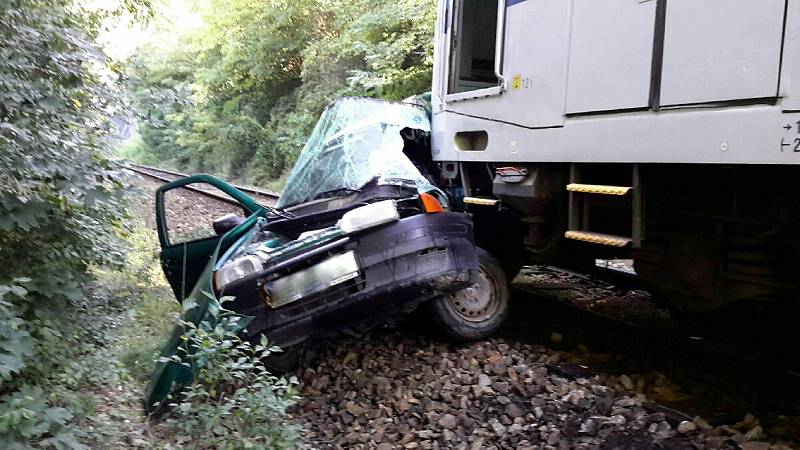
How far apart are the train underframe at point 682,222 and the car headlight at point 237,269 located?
6.59 ft

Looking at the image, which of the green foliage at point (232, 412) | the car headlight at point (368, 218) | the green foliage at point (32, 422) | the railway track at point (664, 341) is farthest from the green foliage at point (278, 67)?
the green foliage at point (32, 422)

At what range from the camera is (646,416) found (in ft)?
11.7

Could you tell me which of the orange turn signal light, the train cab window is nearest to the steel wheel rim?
the orange turn signal light

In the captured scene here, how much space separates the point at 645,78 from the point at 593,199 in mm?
1035

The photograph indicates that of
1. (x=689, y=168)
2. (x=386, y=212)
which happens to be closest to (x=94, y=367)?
(x=386, y=212)

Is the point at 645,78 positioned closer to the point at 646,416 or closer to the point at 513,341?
the point at 646,416

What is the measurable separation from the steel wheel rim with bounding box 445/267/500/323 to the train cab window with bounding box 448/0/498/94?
6.11ft

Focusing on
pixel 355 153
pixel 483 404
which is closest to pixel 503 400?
pixel 483 404

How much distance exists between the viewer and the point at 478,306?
199 inches

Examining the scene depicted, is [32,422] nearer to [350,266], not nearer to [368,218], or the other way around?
[350,266]

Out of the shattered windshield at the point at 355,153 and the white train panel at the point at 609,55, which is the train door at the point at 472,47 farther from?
the white train panel at the point at 609,55

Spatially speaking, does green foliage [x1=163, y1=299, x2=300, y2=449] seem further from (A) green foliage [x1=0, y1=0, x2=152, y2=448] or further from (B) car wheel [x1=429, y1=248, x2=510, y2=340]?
(B) car wheel [x1=429, y1=248, x2=510, y2=340]

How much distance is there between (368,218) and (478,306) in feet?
4.45

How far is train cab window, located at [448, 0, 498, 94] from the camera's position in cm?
590
